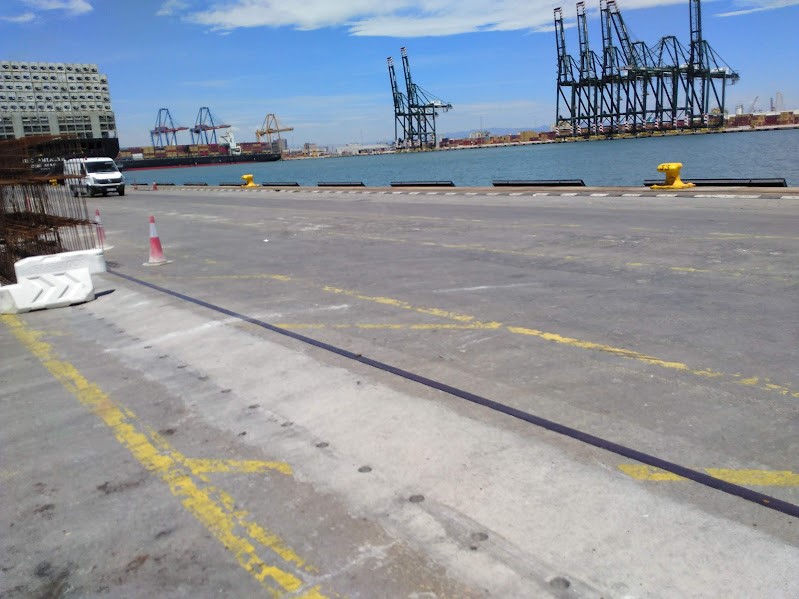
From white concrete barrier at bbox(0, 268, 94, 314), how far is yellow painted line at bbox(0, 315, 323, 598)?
391 centimetres

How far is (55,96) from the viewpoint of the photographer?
104 meters

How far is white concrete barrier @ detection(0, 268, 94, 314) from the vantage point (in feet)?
29.9

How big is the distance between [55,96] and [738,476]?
11970 cm

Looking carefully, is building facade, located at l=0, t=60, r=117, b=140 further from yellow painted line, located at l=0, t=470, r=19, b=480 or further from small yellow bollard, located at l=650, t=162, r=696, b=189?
yellow painted line, located at l=0, t=470, r=19, b=480

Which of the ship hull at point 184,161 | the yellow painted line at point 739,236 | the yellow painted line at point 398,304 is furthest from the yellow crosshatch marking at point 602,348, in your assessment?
the ship hull at point 184,161

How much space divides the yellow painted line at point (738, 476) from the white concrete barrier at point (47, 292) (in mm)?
8382

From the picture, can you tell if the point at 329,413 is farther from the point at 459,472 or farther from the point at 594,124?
the point at 594,124

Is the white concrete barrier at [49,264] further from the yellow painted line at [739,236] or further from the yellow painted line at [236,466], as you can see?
the yellow painted line at [739,236]

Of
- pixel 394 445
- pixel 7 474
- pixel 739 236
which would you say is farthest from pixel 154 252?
pixel 739 236

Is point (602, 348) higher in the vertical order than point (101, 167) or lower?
lower

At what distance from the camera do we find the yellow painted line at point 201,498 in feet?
9.95

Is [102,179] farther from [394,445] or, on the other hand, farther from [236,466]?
[394,445]

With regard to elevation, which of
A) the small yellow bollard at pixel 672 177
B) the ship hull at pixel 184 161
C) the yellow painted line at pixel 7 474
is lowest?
the yellow painted line at pixel 7 474

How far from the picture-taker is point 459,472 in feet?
12.6
